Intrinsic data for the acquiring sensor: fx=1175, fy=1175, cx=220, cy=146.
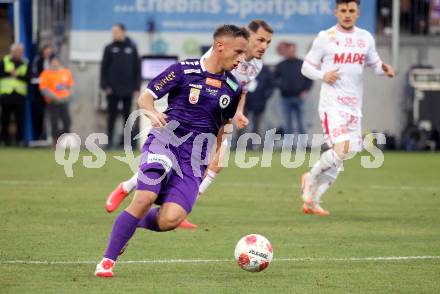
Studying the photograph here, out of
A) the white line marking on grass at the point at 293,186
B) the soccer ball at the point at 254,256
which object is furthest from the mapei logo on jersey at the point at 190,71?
the white line marking on grass at the point at 293,186

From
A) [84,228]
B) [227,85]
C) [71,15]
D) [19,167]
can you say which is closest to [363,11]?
[71,15]

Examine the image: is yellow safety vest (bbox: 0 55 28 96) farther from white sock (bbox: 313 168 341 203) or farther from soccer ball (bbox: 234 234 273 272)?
soccer ball (bbox: 234 234 273 272)

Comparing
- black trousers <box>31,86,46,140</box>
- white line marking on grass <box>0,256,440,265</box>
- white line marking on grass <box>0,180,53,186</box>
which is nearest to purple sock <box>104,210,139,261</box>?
white line marking on grass <box>0,256,440,265</box>

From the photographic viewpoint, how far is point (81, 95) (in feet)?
90.4

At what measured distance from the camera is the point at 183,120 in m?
9.23

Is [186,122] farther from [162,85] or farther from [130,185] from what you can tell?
[130,185]

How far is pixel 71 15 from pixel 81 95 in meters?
2.00

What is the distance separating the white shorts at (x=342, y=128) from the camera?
13.5 meters

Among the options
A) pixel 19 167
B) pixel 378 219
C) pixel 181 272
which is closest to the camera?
pixel 181 272

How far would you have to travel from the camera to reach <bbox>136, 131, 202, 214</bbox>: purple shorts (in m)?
8.77

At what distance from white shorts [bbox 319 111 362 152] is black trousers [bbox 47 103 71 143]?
13.7 metres

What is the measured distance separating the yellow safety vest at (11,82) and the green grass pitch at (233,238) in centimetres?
754

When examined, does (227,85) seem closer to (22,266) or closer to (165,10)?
(22,266)

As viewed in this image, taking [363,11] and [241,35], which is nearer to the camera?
[241,35]
